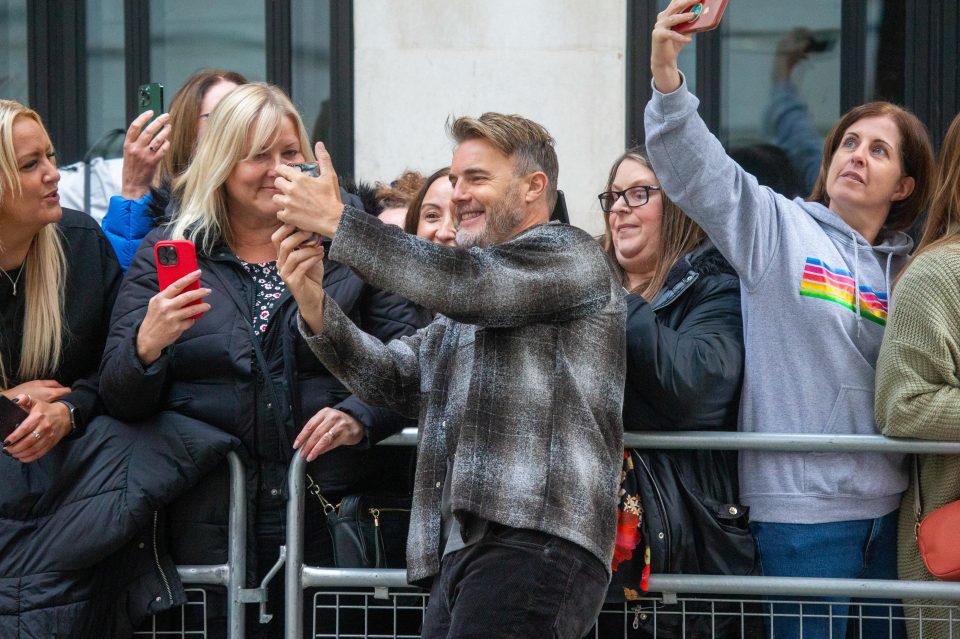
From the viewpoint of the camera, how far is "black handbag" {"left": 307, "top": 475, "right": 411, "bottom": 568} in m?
4.13

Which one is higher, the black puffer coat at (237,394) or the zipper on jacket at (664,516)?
the black puffer coat at (237,394)

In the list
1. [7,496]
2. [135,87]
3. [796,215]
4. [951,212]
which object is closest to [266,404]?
[7,496]

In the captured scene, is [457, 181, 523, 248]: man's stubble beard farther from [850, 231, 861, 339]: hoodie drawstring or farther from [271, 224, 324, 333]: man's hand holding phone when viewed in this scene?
[850, 231, 861, 339]: hoodie drawstring

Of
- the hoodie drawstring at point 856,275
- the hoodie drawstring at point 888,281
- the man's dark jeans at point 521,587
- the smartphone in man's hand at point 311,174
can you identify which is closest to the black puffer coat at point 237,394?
the smartphone in man's hand at point 311,174

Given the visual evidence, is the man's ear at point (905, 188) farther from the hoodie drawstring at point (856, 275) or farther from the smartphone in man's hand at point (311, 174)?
the smartphone in man's hand at point (311, 174)

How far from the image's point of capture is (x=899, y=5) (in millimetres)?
7480

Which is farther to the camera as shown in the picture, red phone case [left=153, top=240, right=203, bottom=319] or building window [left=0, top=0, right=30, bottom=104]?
building window [left=0, top=0, right=30, bottom=104]

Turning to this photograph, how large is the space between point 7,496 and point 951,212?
3108mm

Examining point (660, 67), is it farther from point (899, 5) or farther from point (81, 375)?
point (899, 5)

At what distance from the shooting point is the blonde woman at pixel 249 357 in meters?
4.09

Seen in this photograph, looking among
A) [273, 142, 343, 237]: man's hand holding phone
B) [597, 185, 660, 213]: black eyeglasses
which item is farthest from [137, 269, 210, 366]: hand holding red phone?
[597, 185, 660, 213]: black eyeglasses

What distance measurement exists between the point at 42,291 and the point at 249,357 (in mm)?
733

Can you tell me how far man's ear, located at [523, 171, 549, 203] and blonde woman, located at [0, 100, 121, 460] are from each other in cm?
156

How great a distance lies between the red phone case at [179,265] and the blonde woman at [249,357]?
0.13ft
